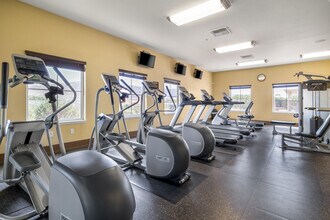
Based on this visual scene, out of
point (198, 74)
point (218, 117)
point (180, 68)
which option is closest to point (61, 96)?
point (180, 68)

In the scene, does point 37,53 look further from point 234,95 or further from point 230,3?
point 234,95

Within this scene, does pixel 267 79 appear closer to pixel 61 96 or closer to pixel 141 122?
pixel 141 122

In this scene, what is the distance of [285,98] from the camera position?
27.2 ft

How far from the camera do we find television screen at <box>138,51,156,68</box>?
5555 mm

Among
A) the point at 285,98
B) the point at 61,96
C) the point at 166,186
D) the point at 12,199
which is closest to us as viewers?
the point at 12,199

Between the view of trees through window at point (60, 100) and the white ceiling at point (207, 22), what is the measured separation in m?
1.28

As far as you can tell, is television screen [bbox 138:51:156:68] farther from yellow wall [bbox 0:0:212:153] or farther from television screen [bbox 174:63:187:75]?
television screen [bbox 174:63:187:75]

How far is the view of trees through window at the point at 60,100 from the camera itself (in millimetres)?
3531

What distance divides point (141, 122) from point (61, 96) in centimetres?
208

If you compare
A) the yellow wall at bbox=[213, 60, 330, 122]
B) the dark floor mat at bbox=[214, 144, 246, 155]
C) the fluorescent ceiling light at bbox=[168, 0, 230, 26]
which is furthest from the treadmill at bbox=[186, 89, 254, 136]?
the yellow wall at bbox=[213, 60, 330, 122]

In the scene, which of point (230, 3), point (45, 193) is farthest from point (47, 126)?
point (230, 3)

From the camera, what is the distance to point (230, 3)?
3.17 m

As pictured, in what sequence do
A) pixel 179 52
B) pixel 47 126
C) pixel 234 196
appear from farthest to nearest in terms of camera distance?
pixel 179 52, pixel 234 196, pixel 47 126

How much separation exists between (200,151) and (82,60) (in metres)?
3.41
